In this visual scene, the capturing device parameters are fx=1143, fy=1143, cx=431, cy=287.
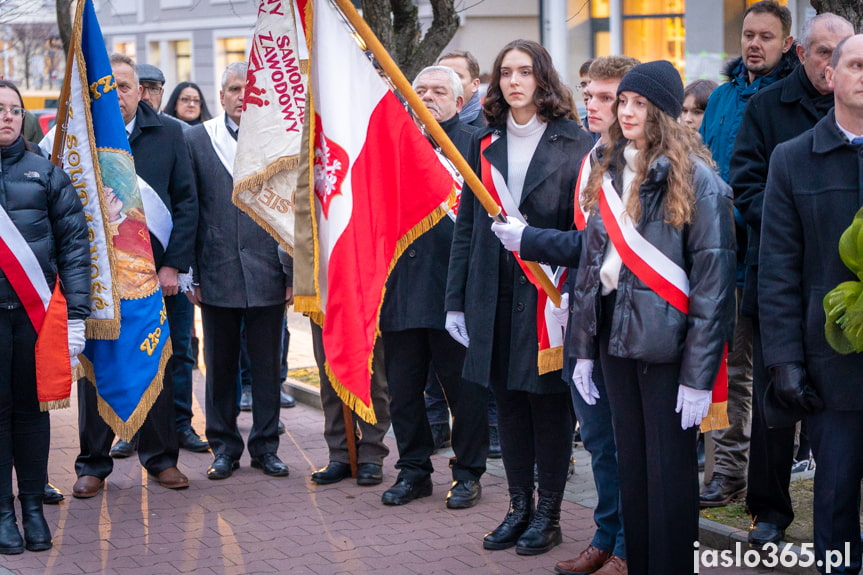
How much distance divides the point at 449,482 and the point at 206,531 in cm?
155

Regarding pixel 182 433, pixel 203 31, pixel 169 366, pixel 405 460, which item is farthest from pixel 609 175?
pixel 203 31

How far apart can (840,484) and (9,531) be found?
157 inches

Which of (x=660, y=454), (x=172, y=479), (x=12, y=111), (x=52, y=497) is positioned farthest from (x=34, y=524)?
(x=660, y=454)

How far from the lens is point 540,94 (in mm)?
5516

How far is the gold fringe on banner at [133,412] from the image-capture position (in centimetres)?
654

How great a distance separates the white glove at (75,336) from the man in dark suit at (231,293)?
1163 mm

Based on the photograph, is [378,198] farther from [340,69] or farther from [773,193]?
[773,193]

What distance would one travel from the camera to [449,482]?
6910mm

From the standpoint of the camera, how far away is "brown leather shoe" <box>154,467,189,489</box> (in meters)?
6.86

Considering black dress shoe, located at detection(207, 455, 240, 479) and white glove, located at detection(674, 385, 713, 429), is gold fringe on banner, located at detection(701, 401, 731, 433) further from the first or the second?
black dress shoe, located at detection(207, 455, 240, 479)

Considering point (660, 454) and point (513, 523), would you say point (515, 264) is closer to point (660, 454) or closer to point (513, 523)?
point (513, 523)

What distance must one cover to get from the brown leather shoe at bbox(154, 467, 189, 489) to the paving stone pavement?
0.15 ft


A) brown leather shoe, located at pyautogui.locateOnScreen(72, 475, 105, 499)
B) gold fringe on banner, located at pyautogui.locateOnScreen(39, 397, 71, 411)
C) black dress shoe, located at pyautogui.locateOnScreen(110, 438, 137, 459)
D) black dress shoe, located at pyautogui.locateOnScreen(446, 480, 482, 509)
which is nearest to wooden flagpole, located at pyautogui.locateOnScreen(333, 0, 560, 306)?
black dress shoe, located at pyautogui.locateOnScreen(446, 480, 482, 509)

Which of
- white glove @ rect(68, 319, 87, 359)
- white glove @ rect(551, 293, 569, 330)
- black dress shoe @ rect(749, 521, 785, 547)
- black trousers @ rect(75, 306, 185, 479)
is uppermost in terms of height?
white glove @ rect(551, 293, 569, 330)
